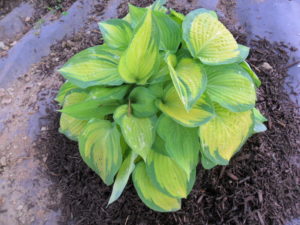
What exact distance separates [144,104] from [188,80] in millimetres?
182

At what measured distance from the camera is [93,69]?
1063 mm

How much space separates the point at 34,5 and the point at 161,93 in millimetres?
1741

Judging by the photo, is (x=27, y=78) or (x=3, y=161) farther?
(x=27, y=78)

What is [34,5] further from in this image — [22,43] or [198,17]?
[198,17]

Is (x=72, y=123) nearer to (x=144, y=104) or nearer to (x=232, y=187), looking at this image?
(x=144, y=104)

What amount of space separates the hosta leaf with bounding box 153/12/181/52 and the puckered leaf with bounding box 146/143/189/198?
1.31 ft

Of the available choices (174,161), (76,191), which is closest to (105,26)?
(174,161)

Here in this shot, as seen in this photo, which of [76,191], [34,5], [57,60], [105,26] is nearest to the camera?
[105,26]

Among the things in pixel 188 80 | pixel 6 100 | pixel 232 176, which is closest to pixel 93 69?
pixel 188 80

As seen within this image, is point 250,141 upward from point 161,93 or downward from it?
downward

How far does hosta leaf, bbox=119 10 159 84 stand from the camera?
0.87 metres

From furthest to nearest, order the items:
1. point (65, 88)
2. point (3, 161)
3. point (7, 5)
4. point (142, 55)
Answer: point (7, 5) < point (3, 161) < point (65, 88) < point (142, 55)

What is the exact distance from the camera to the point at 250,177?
132cm

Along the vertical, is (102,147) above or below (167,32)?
below
